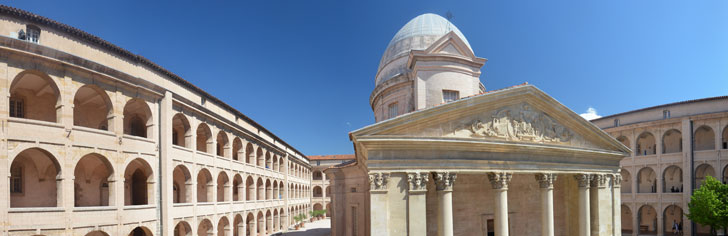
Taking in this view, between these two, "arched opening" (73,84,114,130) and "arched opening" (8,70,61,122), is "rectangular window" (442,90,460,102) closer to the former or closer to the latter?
"arched opening" (73,84,114,130)

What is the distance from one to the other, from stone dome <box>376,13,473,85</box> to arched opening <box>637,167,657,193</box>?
1247 inches

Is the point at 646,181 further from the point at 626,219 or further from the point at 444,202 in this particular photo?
the point at 444,202

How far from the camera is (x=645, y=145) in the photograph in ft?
156

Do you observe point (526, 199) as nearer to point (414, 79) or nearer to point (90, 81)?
point (414, 79)

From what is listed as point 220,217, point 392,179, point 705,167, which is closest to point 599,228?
point 392,179

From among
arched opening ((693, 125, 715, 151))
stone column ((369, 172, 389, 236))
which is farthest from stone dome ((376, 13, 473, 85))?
arched opening ((693, 125, 715, 151))

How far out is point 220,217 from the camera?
29.8 metres

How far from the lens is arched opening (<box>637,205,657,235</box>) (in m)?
46.7

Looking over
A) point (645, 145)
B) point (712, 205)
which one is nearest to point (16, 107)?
point (712, 205)

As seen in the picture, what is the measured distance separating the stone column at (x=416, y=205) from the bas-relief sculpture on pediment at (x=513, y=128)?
7.38 ft

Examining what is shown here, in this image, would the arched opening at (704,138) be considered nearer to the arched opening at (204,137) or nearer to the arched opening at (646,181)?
the arched opening at (646,181)

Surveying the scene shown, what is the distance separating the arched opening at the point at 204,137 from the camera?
28.4 m

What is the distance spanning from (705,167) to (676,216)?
6.65m

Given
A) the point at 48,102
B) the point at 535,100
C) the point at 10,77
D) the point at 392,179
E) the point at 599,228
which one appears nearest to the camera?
the point at 10,77
